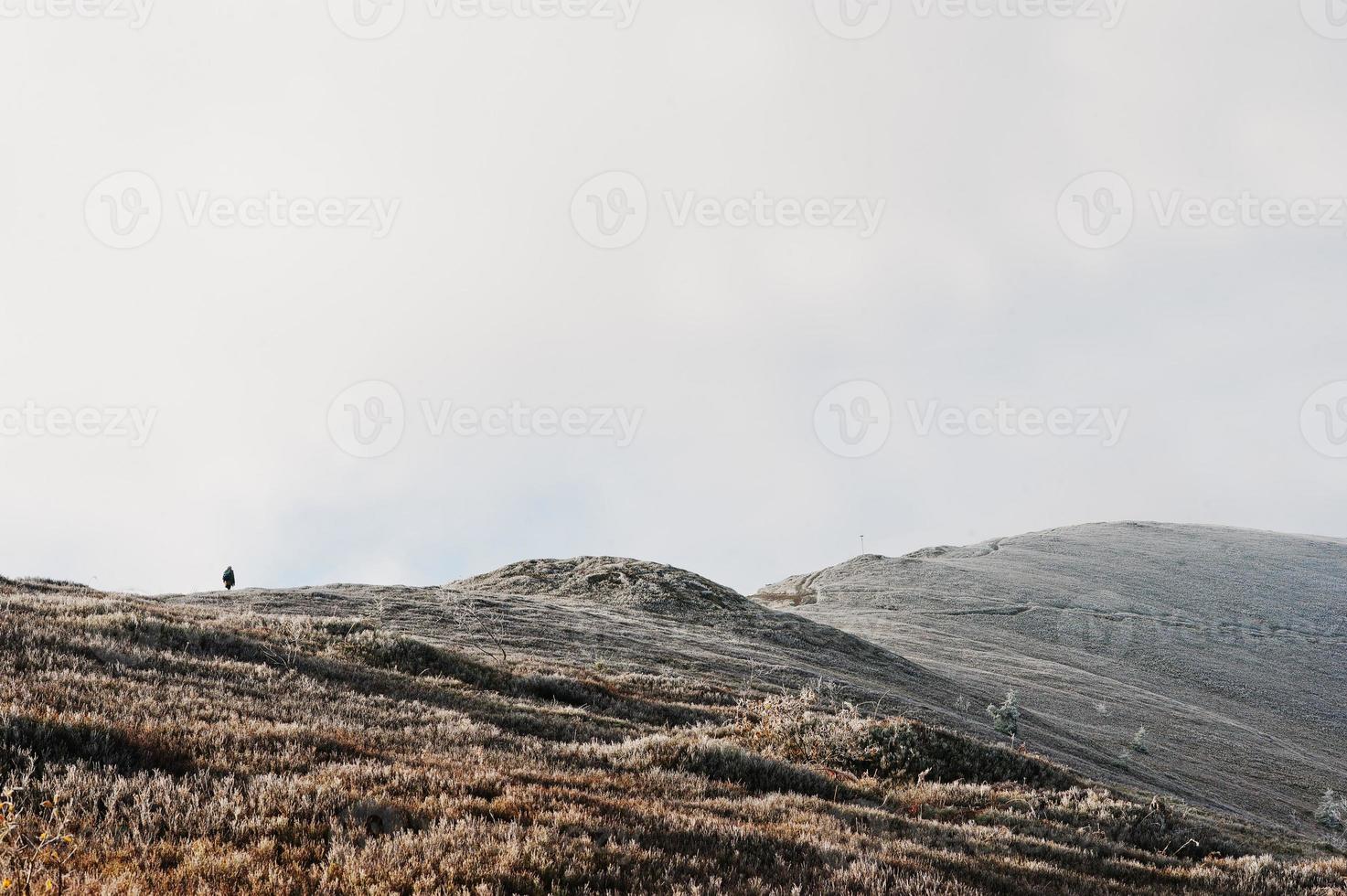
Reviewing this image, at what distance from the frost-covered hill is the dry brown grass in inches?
624

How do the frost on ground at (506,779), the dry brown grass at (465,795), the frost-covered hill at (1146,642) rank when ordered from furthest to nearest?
the frost-covered hill at (1146,642)
the frost on ground at (506,779)
the dry brown grass at (465,795)

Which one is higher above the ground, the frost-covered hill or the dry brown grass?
the dry brown grass

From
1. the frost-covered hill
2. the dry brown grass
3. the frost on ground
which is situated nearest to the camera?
the dry brown grass

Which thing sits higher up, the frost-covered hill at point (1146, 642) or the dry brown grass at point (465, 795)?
the dry brown grass at point (465, 795)

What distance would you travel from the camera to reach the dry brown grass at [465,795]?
18.4ft

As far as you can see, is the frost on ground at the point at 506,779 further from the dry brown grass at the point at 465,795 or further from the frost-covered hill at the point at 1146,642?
the frost-covered hill at the point at 1146,642

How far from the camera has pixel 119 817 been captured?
20.1 ft

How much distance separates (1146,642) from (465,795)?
249 ft

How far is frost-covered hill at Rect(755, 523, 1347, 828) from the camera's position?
3562 cm

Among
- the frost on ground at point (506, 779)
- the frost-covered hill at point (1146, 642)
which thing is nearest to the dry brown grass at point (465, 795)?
the frost on ground at point (506, 779)

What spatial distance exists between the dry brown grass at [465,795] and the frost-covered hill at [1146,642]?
1584 centimetres

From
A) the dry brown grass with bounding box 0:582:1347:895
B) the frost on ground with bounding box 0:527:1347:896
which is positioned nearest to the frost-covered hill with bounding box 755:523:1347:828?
the frost on ground with bounding box 0:527:1347:896

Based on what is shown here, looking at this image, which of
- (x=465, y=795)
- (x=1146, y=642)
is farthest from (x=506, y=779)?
(x=1146, y=642)

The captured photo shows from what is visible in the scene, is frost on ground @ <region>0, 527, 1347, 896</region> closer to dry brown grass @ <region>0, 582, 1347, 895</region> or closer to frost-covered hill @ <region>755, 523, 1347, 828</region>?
dry brown grass @ <region>0, 582, 1347, 895</region>
